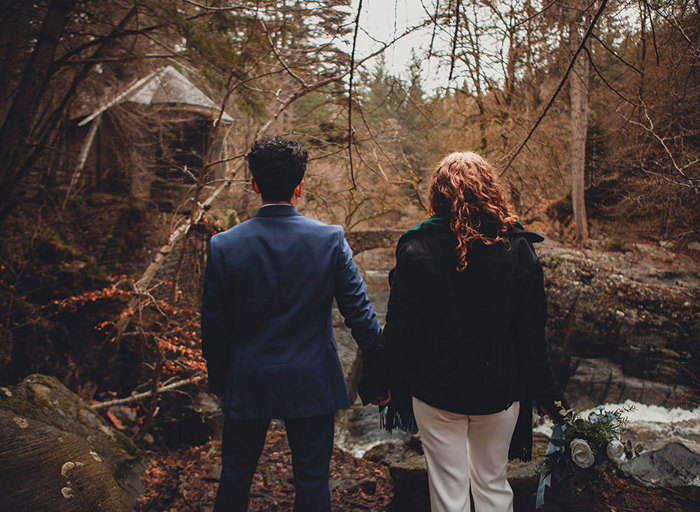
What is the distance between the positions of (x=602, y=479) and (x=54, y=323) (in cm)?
654

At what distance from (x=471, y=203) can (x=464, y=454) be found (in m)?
1.06

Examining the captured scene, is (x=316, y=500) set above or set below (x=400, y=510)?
above

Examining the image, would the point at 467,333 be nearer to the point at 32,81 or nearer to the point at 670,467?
the point at 670,467

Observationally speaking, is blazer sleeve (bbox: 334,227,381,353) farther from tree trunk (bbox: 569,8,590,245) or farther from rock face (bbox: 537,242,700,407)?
tree trunk (bbox: 569,8,590,245)

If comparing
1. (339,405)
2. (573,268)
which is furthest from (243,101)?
(573,268)

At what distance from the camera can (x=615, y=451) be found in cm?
180

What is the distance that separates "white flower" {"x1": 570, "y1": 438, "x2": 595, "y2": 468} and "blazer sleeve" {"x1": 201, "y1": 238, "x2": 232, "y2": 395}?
162cm

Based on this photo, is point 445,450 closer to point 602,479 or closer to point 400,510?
point 602,479

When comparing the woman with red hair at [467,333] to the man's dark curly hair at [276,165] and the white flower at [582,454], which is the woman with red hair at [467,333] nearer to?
the white flower at [582,454]

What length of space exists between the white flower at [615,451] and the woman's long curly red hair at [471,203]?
110cm

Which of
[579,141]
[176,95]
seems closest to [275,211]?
[579,141]

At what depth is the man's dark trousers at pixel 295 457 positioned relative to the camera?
1660mm

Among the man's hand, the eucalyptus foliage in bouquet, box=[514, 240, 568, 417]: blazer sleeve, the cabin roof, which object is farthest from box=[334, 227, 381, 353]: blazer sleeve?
the cabin roof

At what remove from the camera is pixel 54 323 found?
5.61m
